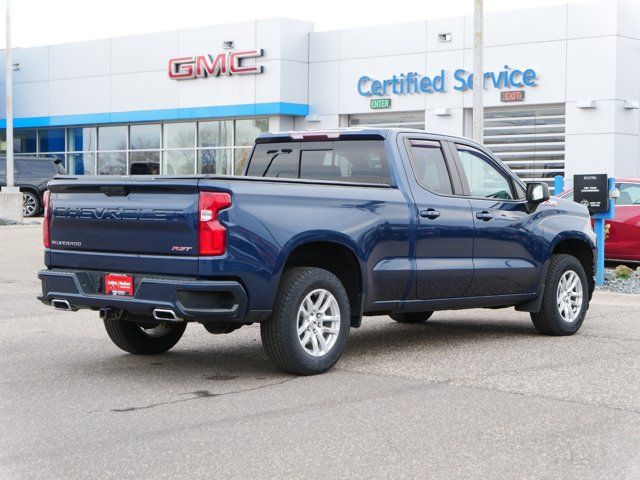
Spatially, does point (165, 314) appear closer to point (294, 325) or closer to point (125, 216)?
point (125, 216)

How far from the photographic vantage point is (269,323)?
7898 millimetres

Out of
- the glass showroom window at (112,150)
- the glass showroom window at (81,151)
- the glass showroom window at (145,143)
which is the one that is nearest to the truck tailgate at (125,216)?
the glass showroom window at (145,143)

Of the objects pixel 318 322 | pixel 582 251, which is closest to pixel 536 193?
pixel 582 251

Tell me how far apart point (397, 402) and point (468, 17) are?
27.8m

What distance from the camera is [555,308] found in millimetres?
10312

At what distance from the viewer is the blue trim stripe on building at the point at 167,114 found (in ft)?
122

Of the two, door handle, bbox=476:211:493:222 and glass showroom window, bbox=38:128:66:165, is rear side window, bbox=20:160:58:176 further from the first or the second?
door handle, bbox=476:211:493:222

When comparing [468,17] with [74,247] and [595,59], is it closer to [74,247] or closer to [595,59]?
[595,59]

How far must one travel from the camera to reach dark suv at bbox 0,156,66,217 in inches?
1297

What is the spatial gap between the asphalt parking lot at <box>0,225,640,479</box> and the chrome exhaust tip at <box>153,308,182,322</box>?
50 cm

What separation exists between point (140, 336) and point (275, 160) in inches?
75.9

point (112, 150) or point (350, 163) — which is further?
point (112, 150)

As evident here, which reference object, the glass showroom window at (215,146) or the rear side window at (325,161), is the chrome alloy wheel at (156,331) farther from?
the glass showroom window at (215,146)

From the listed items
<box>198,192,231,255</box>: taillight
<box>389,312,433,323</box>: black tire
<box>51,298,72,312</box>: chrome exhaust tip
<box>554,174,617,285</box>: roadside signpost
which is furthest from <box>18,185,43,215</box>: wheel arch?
<box>198,192,231,255</box>: taillight
